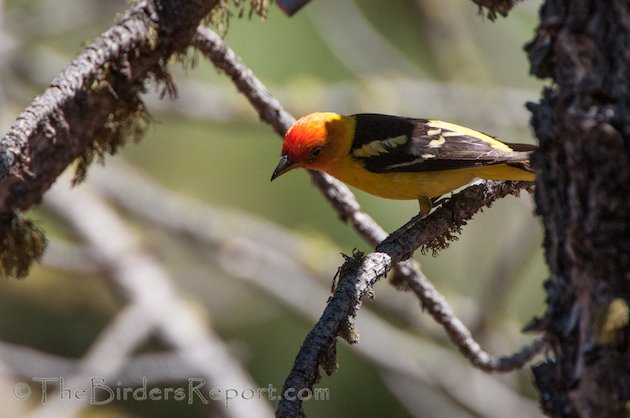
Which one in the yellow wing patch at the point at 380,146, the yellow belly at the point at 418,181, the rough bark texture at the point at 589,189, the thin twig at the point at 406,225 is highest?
the yellow wing patch at the point at 380,146

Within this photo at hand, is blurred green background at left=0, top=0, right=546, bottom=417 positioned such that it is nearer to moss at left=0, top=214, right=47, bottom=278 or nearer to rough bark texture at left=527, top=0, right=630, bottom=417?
moss at left=0, top=214, right=47, bottom=278

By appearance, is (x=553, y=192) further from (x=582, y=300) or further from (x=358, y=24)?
(x=358, y=24)

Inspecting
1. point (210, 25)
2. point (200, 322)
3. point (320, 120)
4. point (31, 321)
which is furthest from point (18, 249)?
point (31, 321)

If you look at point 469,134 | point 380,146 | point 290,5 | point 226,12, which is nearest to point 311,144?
point 380,146

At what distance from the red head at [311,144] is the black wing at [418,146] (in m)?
0.13

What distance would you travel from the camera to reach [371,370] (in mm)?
7816

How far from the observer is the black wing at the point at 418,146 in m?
3.74

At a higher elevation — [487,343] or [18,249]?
[487,343]

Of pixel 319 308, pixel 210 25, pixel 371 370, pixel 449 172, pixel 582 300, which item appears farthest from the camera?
pixel 371 370

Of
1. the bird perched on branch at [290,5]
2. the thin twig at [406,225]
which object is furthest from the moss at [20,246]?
A: the bird perched on branch at [290,5]

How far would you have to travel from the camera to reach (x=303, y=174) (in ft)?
26.9

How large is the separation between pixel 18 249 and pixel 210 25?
108 cm

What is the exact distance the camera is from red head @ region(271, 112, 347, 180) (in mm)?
3898

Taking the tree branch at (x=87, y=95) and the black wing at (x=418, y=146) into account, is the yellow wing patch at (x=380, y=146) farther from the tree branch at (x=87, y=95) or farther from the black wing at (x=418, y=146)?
the tree branch at (x=87, y=95)
